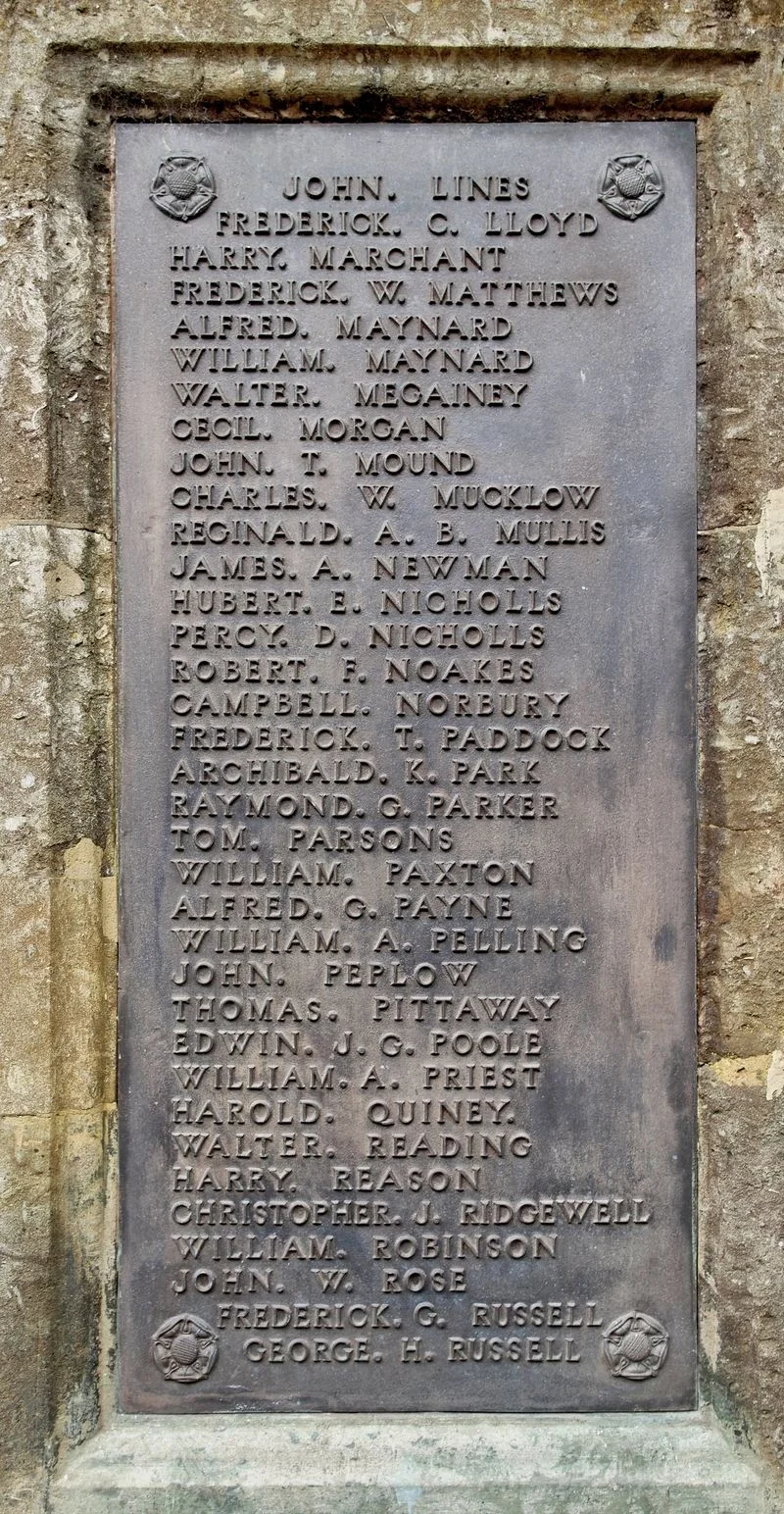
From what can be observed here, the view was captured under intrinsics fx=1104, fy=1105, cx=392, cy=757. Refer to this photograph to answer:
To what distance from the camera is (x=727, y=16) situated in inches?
119

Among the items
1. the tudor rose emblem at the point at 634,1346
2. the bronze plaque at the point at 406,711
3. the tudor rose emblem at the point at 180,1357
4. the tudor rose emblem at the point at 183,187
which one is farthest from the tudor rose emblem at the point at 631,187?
the tudor rose emblem at the point at 180,1357

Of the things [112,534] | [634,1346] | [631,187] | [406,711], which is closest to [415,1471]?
[634,1346]

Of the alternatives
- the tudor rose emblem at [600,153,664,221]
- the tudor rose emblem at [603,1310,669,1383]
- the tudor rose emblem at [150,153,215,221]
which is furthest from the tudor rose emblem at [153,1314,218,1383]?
the tudor rose emblem at [600,153,664,221]

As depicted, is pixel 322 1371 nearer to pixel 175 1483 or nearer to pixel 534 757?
pixel 175 1483

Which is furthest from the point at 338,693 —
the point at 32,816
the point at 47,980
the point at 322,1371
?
the point at 322,1371

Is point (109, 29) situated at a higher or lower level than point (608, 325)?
higher

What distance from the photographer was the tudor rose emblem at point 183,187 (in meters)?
3.06

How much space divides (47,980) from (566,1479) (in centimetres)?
191

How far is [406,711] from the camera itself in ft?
10.1

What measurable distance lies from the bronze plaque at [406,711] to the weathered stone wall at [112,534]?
87 mm

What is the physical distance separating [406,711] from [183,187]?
5.17ft

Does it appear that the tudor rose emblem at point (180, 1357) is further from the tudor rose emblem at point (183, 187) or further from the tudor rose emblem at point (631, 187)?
the tudor rose emblem at point (631, 187)

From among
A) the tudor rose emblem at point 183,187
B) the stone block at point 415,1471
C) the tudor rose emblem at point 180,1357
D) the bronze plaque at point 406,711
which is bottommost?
the stone block at point 415,1471

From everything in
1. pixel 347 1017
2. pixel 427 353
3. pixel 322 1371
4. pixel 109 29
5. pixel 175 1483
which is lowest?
pixel 175 1483
